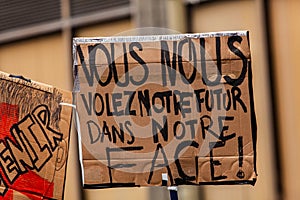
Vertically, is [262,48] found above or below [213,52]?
above

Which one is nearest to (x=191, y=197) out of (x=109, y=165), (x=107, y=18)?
(x=107, y=18)

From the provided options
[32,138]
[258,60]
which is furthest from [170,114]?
[258,60]

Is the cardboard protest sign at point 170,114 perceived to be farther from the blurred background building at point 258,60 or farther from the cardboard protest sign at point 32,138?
the blurred background building at point 258,60

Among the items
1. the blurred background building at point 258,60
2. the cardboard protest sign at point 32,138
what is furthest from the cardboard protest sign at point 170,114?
the blurred background building at point 258,60

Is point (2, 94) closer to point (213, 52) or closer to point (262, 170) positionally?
point (213, 52)

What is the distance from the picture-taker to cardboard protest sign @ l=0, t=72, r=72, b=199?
3.57 m

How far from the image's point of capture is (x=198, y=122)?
11.3 feet

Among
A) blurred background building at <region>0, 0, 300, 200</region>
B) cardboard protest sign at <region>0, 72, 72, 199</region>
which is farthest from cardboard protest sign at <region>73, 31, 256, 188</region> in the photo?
blurred background building at <region>0, 0, 300, 200</region>

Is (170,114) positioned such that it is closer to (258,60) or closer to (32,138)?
(32,138)

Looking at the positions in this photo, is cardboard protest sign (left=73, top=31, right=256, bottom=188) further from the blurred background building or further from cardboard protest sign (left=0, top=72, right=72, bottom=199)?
the blurred background building

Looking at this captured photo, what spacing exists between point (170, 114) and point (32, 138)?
58cm

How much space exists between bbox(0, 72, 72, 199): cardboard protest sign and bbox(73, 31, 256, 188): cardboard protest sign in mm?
205

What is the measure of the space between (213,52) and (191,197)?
319 cm

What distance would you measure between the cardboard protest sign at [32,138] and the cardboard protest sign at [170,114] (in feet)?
0.67
